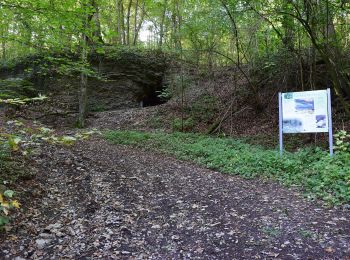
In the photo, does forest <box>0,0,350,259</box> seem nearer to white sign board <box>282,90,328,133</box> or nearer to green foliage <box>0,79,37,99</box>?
white sign board <box>282,90,328,133</box>

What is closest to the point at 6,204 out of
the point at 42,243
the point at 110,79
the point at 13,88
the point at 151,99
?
the point at 42,243

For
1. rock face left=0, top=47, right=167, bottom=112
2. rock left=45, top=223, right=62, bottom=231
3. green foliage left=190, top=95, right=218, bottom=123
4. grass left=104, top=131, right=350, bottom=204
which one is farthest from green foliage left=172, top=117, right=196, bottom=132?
rock left=45, top=223, right=62, bottom=231

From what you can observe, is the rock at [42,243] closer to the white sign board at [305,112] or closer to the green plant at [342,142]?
the green plant at [342,142]

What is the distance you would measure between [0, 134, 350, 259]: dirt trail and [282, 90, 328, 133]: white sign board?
241 centimetres

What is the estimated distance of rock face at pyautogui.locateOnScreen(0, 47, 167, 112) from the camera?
1738 centimetres

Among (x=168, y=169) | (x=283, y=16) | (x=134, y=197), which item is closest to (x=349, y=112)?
(x=283, y=16)

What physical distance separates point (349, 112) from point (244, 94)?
5.10m

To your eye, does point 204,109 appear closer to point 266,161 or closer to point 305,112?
point 305,112

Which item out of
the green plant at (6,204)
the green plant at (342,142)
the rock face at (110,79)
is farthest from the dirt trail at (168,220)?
the rock face at (110,79)

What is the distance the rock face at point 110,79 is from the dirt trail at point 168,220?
37.1 feet

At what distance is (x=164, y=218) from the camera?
4.64m

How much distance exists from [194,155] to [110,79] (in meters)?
11.3

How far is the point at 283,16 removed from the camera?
970 centimetres

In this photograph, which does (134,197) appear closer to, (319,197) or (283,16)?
(319,197)
